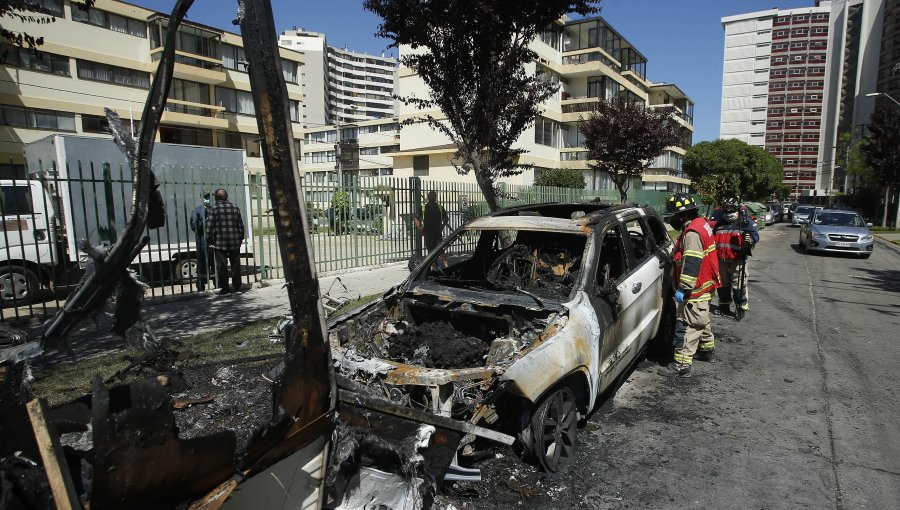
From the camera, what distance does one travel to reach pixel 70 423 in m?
2.04

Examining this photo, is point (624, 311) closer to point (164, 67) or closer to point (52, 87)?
point (164, 67)

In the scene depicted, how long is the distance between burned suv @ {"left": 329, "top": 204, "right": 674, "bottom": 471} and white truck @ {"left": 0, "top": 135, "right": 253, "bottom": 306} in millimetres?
3778

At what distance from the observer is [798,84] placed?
320 ft

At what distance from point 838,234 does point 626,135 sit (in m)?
7.50

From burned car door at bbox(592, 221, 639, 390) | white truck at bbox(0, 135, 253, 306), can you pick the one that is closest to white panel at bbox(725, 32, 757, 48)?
white truck at bbox(0, 135, 253, 306)

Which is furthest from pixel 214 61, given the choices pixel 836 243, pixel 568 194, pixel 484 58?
pixel 836 243

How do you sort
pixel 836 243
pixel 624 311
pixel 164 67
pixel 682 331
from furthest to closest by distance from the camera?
pixel 836 243 < pixel 682 331 < pixel 624 311 < pixel 164 67

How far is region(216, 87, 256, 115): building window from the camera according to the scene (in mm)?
40125

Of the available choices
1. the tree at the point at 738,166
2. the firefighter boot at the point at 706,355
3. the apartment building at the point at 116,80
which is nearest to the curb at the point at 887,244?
the firefighter boot at the point at 706,355

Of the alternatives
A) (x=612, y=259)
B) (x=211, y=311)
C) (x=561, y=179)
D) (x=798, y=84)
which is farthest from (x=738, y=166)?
(x=798, y=84)

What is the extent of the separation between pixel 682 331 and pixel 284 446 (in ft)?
18.1

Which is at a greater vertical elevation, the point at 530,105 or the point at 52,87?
the point at 52,87

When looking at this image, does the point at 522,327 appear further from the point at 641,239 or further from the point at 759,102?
the point at 759,102

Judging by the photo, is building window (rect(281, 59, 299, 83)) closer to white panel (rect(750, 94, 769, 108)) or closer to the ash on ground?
the ash on ground
